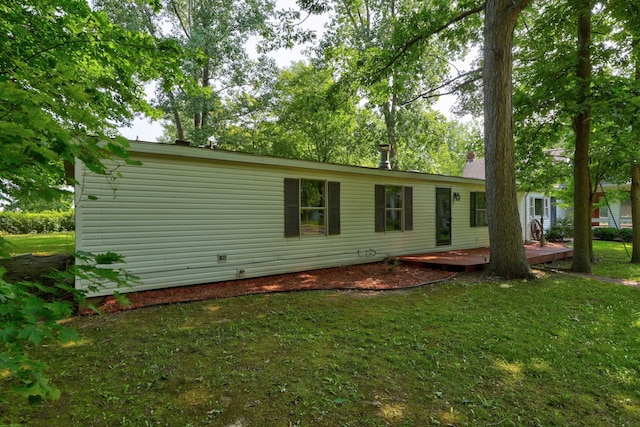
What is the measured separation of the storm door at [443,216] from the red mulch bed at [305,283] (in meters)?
2.74

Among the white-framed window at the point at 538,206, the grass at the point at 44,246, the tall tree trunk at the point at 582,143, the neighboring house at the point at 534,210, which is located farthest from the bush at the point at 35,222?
the white-framed window at the point at 538,206

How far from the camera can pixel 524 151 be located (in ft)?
29.4

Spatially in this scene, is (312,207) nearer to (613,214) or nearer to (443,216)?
(443,216)

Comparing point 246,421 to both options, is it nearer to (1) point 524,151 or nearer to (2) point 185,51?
(2) point 185,51

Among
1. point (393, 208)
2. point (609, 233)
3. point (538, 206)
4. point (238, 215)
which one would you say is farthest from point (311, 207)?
point (609, 233)

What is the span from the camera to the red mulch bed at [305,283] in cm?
518

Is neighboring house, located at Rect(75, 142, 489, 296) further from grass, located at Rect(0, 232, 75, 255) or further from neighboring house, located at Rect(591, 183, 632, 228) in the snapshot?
neighboring house, located at Rect(591, 183, 632, 228)

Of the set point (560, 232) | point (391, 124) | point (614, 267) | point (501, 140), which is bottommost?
point (614, 267)

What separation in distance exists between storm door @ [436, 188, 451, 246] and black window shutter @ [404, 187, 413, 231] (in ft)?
4.18

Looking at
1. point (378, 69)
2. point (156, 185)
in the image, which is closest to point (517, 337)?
point (156, 185)

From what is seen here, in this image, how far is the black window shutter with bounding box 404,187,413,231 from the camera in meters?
9.26

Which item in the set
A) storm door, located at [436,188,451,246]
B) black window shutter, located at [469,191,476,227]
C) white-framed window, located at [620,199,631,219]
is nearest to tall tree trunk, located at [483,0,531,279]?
storm door, located at [436,188,451,246]

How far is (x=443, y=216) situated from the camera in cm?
1031

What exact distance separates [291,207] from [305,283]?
1.75 metres
